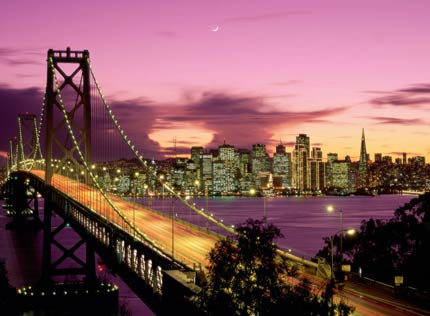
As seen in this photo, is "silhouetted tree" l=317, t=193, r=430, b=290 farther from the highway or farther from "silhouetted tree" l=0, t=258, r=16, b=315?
"silhouetted tree" l=0, t=258, r=16, b=315

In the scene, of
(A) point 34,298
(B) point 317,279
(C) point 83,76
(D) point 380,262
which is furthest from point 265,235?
(C) point 83,76

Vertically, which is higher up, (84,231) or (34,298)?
(84,231)

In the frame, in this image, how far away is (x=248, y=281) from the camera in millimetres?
15648

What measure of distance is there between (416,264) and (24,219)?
3117 inches

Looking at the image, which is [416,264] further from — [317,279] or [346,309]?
[346,309]

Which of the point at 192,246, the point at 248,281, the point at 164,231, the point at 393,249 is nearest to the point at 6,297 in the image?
the point at 164,231

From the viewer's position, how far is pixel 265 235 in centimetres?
1623

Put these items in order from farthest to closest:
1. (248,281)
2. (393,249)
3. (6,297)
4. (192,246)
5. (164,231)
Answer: (393,249) < (164,231) < (6,297) < (192,246) < (248,281)

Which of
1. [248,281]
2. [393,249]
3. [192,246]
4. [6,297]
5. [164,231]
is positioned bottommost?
[6,297]

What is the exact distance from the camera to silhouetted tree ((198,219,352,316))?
15.3 m

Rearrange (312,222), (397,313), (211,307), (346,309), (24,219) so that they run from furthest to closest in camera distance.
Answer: (312,222), (24,219), (397,313), (211,307), (346,309)

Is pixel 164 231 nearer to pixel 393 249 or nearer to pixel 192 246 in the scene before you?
pixel 192 246

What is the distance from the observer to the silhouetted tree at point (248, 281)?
1527 cm

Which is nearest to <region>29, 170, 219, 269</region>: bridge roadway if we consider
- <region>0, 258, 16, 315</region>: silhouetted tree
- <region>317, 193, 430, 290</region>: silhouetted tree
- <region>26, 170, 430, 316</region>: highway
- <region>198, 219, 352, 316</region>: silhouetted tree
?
<region>26, 170, 430, 316</region>: highway
